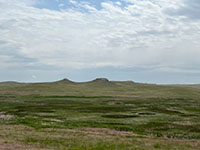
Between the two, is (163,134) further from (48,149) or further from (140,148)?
(48,149)

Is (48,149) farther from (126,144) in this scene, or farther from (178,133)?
(178,133)

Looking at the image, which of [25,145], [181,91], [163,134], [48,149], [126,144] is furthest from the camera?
[181,91]

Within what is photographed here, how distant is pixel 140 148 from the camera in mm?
23828

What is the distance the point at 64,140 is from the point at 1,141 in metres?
5.85

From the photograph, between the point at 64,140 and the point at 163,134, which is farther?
the point at 163,134

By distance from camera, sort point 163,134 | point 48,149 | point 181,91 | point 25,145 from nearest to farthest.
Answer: point 48,149
point 25,145
point 163,134
point 181,91

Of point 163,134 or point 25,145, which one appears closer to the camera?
point 25,145

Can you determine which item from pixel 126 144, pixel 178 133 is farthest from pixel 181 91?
pixel 126 144

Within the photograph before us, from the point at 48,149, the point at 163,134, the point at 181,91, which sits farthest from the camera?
the point at 181,91

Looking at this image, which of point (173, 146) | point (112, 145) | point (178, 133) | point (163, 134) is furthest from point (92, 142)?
point (178, 133)

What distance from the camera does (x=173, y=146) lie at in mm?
25703

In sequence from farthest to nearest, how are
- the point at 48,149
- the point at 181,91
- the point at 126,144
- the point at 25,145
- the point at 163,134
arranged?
the point at 181,91 → the point at 163,134 → the point at 126,144 → the point at 25,145 → the point at 48,149

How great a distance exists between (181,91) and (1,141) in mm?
166041

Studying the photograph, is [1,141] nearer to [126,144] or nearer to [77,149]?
[77,149]
